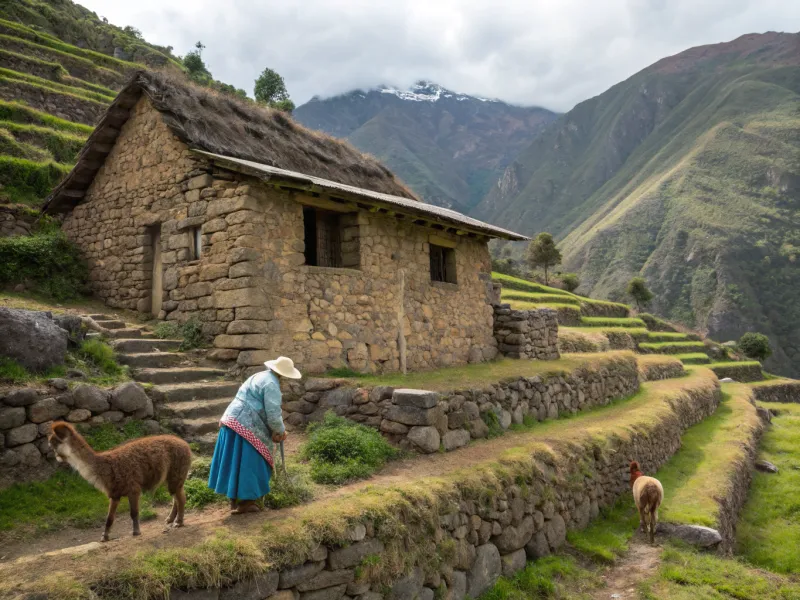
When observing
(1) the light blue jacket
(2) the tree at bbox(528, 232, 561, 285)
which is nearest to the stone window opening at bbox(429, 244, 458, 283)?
(1) the light blue jacket

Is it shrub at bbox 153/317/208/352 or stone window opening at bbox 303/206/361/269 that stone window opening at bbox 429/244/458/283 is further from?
shrub at bbox 153/317/208/352

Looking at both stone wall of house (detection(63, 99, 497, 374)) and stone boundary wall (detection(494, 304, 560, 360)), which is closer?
stone wall of house (detection(63, 99, 497, 374))

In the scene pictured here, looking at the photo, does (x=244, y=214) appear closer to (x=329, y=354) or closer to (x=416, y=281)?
(x=329, y=354)

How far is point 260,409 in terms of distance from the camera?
4.94m

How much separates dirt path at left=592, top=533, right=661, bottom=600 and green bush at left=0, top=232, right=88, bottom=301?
10.7m

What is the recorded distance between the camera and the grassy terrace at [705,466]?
9.11 metres

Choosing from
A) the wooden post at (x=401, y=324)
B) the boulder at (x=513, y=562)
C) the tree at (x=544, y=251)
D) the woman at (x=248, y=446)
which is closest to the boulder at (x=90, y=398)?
the woman at (x=248, y=446)

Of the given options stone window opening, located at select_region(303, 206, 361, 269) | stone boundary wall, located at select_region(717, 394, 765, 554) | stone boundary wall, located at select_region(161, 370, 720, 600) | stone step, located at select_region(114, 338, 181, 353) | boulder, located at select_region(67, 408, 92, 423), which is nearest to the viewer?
stone boundary wall, located at select_region(161, 370, 720, 600)

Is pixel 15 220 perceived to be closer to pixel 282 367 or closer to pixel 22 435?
pixel 22 435

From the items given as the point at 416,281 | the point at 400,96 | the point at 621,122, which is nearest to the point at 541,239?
the point at 416,281

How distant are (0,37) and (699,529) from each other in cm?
2839

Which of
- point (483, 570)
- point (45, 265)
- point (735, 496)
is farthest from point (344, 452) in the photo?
point (735, 496)

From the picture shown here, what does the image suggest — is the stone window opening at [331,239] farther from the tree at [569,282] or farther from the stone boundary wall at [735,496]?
the tree at [569,282]

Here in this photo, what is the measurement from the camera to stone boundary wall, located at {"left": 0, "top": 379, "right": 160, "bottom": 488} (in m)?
5.05
